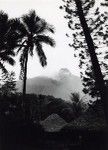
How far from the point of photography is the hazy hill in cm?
12229

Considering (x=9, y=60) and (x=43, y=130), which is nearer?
(x=43, y=130)

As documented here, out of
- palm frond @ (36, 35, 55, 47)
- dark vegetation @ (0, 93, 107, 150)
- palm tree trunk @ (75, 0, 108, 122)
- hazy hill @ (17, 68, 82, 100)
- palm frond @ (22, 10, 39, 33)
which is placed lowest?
dark vegetation @ (0, 93, 107, 150)

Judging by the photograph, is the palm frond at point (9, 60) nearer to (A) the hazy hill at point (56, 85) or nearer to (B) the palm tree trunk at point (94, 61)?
(B) the palm tree trunk at point (94, 61)

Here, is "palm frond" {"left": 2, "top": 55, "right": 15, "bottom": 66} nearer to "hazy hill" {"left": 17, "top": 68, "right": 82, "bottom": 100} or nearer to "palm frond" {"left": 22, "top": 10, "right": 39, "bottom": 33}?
"palm frond" {"left": 22, "top": 10, "right": 39, "bottom": 33}

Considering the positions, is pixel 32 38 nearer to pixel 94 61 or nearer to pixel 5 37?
→ pixel 5 37

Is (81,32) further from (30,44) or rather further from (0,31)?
(30,44)

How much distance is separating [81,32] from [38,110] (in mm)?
36748

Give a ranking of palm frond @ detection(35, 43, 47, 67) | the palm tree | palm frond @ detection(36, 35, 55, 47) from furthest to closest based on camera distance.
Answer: palm frond @ detection(36, 35, 55, 47) < palm frond @ detection(35, 43, 47, 67) < the palm tree

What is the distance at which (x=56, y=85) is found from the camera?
436ft

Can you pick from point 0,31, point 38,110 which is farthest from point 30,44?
point 38,110

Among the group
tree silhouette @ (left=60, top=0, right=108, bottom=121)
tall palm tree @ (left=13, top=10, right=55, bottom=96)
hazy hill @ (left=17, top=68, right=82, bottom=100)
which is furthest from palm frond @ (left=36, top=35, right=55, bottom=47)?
hazy hill @ (left=17, top=68, right=82, bottom=100)

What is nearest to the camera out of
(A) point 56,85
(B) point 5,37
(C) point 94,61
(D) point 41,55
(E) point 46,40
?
(C) point 94,61

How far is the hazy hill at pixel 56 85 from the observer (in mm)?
122294

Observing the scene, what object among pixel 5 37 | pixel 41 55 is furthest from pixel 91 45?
pixel 41 55
